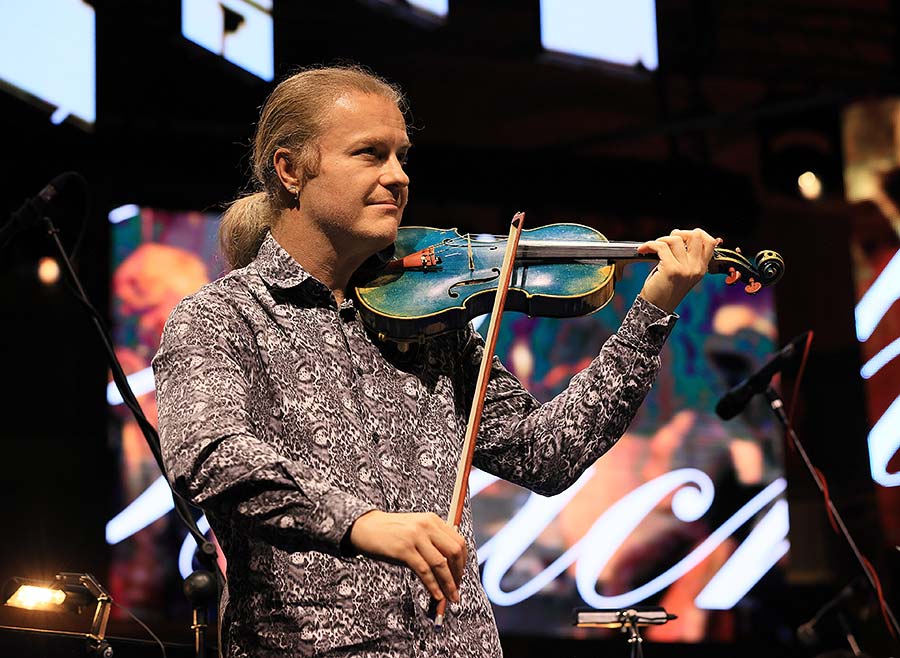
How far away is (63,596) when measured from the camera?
7.94 ft

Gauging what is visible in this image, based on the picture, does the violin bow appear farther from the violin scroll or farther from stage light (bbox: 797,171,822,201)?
stage light (bbox: 797,171,822,201)

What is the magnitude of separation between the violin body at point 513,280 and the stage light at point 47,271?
2.61 meters

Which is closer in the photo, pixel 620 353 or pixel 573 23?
pixel 620 353

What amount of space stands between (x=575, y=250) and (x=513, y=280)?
0.39ft

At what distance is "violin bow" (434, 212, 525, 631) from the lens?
4.99 ft

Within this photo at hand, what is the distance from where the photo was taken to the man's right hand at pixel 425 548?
1.36m

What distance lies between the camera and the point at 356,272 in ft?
6.59

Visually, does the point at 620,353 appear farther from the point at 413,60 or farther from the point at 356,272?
the point at 413,60

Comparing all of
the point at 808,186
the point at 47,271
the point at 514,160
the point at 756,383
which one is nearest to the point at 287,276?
the point at 756,383

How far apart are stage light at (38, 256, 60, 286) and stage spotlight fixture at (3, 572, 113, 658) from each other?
205 centimetres

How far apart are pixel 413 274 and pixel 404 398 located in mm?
257

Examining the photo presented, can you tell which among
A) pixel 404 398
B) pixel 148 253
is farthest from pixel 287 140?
pixel 148 253

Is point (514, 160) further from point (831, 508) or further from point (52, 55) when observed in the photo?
point (831, 508)

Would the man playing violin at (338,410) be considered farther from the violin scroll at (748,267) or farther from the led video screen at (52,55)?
the led video screen at (52,55)
